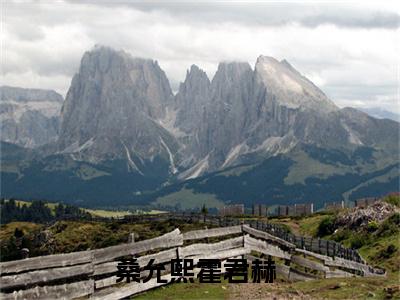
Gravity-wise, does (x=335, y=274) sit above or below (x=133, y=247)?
below

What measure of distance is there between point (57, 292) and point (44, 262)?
1460mm

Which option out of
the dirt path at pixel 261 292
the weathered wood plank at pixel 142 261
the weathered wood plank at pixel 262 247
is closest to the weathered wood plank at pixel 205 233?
the weathered wood plank at pixel 262 247

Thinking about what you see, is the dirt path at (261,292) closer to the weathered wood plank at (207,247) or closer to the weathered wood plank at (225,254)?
the weathered wood plank at (225,254)

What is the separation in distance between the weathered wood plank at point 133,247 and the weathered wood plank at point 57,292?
127 cm

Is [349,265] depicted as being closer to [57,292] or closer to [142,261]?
[142,261]

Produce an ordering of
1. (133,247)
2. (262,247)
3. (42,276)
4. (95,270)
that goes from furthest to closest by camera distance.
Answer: (262,247), (133,247), (95,270), (42,276)

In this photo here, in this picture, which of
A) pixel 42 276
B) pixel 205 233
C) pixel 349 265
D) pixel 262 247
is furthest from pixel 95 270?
pixel 349 265

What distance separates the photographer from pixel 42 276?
2428 centimetres

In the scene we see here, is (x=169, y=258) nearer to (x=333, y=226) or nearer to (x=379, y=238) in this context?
(x=379, y=238)

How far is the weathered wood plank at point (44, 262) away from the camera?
2289 cm

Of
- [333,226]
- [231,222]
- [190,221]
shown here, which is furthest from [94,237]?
[333,226]

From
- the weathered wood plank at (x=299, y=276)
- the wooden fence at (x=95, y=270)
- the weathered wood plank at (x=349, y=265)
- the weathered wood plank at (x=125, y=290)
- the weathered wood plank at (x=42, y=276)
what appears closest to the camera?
the weathered wood plank at (x=42, y=276)

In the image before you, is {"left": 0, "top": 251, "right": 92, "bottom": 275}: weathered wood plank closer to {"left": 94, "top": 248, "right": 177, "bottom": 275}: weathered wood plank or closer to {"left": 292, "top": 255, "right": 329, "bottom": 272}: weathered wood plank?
{"left": 94, "top": 248, "right": 177, "bottom": 275}: weathered wood plank

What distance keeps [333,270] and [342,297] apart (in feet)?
43.9
